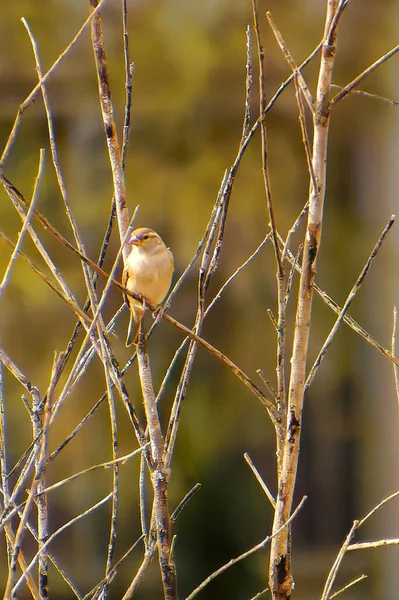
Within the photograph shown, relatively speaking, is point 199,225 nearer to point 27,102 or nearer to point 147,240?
point 147,240

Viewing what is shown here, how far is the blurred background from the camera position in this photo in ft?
8.53

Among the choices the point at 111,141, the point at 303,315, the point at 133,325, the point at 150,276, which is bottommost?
the point at 133,325

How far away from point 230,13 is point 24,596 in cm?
207

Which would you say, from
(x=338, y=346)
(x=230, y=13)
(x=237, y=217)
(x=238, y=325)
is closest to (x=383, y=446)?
(x=338, y=346)

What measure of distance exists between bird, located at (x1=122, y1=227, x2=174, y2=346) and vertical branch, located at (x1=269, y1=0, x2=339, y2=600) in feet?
2.34

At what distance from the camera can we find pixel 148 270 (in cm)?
163

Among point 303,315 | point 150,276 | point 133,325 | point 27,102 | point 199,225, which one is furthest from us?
point 199,225

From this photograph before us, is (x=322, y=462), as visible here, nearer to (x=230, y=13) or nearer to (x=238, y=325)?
(x=238, y=325)

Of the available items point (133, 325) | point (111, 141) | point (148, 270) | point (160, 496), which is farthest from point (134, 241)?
point (160, 496)

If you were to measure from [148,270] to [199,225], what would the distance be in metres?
1.05

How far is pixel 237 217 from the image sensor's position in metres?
2.66

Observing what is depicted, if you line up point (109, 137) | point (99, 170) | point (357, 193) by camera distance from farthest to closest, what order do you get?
point (357, 193)
point (99, 170)
point (109, 137)

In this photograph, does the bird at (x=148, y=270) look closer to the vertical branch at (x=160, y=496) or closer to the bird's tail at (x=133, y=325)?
the bird's tail at (x=133, y=325)

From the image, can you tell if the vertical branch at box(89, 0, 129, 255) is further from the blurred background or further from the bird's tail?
the blurred background
